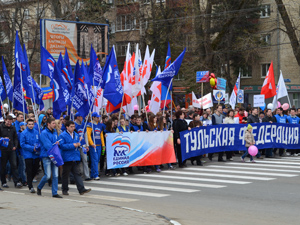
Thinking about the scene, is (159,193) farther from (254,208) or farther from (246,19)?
(246,19)

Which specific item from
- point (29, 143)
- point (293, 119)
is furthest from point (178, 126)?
point (293, 119)

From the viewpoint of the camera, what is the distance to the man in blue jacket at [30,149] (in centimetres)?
1255

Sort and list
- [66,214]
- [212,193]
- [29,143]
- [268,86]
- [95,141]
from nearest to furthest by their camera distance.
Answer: [66,214] → [212,193] → [29,143] → [95,141] → [268,86]

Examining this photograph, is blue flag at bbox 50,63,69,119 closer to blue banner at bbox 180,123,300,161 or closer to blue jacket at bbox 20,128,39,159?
blue jacket at bbox 20,128,39,159

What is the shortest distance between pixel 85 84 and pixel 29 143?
8.70ft

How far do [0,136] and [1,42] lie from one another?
4184 cm

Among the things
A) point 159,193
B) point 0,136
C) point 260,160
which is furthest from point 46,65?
point 260,160

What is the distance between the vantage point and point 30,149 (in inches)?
493

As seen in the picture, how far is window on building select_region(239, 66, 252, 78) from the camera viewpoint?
5235cm

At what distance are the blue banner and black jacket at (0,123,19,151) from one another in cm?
559

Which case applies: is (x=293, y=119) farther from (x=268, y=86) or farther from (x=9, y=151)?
(x=9, y=151)

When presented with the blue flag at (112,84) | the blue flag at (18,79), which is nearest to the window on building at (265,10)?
the blue flag at (112,84)

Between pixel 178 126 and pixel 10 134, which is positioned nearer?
pixel 10 134

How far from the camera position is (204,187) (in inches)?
506
